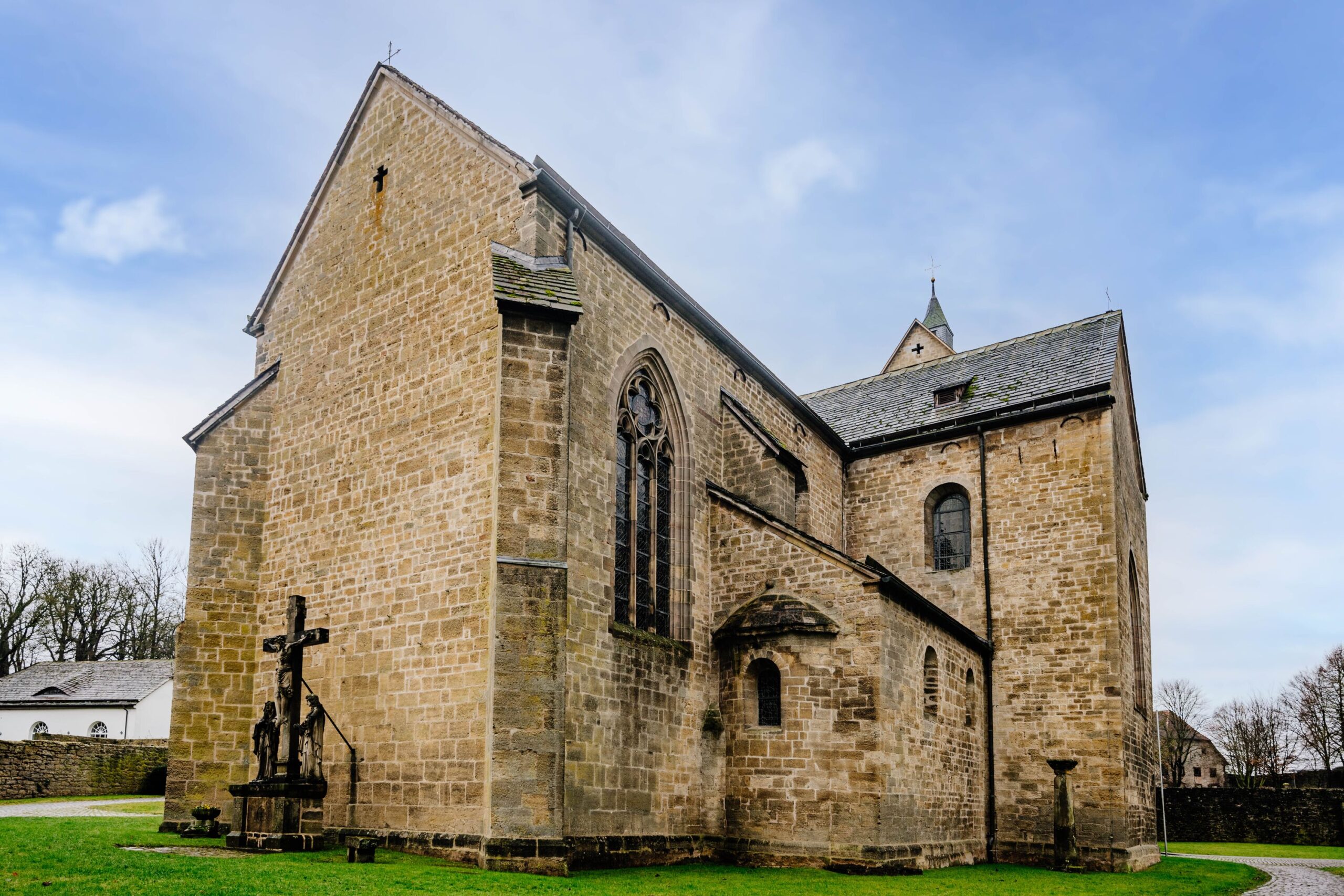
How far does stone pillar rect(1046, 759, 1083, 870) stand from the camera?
19672 mm

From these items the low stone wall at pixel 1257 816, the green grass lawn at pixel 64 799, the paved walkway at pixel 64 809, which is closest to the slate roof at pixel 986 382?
the low stone wall at pixel 1257 816

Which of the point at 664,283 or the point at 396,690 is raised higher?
the point at 664,283

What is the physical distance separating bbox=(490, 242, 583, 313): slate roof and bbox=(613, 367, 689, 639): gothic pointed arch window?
284cm

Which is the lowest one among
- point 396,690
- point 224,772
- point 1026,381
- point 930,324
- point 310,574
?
point 224,772

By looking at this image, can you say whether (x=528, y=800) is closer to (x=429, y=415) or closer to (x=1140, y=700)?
(x=429, y=415)

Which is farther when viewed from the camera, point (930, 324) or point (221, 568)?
point (930, 324)

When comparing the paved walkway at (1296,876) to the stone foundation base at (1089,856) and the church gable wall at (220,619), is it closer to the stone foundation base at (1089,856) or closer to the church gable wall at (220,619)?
the stone foundation base at (1089,856)

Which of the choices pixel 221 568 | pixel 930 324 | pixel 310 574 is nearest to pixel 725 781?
pixel 310 574

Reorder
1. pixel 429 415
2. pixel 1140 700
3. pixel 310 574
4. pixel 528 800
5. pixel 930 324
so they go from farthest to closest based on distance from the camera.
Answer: pixel 930 324, pixel 1140 700, pixel 310 574, pixel 429 415, pixel 528 800

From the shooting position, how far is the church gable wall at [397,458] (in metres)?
14.3

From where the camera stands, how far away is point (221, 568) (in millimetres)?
17656

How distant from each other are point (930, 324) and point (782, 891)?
38341 millimetres

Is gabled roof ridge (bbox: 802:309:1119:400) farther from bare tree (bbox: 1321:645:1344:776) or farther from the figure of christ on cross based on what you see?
bare tree (bbox: 1321:645:1344:776)

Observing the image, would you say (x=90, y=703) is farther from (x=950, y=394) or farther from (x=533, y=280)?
(x=533, y=280)
